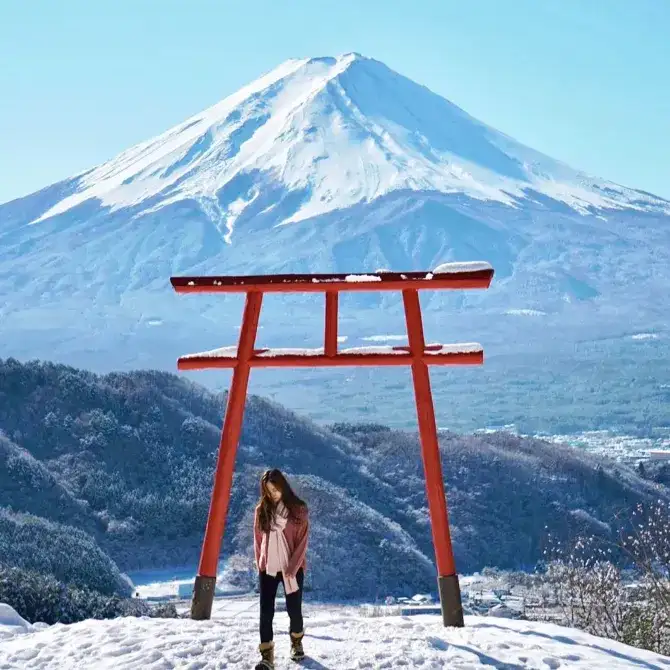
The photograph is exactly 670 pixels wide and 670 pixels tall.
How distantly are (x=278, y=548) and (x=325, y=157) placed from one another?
12196 centimetres

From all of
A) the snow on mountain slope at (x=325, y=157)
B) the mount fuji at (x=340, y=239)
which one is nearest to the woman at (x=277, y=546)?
the mount fuji at (x=340, y=239)

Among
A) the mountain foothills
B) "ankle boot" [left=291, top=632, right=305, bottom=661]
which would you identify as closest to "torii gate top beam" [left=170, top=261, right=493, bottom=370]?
"ankle boot" [left=291, top=632, right=305, bottom=661]

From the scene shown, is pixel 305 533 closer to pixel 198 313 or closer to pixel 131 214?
pixel 198 313

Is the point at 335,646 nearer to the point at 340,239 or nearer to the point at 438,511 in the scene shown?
the point at 438,511

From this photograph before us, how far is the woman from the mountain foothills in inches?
660

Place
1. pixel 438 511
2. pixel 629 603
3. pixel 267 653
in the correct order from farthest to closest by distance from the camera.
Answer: pixel 629 603 < pixel 438 511 < pixel 267 653

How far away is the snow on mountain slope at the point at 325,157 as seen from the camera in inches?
4909

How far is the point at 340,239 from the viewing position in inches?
4564

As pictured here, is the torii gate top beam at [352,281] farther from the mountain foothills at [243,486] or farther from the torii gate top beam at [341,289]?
the mountain foothills at [243,486]

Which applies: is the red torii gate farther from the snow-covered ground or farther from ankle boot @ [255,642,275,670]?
ankle boot @ [255,642,275,670]

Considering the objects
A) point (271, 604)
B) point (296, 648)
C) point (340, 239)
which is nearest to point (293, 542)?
point (271, 604)

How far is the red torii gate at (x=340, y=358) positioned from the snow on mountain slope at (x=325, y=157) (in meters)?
114

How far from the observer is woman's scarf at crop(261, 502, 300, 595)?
19.2 ft

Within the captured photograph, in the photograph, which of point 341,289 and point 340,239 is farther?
point 340,239
